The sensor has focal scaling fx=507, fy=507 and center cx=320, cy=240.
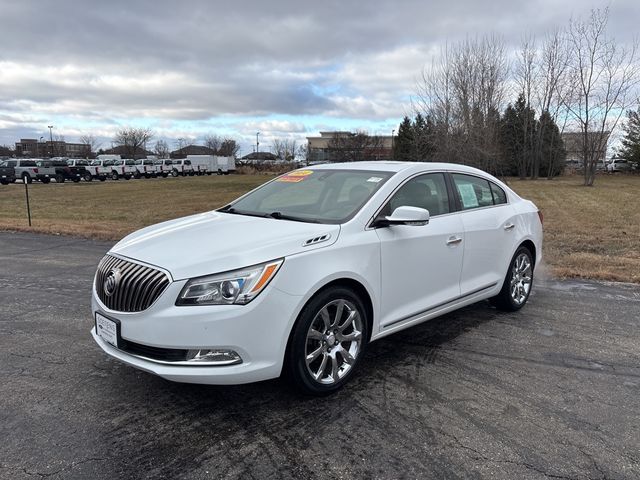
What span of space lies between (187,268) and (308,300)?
769 millimetres

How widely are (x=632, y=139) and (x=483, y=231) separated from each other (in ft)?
219

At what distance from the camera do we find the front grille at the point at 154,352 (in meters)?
2.98

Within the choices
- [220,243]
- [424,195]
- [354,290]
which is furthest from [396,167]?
[220,243]

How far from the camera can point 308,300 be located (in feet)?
10.5

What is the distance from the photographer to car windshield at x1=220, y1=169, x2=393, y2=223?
12.9 feet

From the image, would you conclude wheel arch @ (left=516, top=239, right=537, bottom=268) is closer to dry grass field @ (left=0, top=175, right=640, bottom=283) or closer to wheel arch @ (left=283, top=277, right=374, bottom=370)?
dry grass field @ (left=0, top=175, right=640, bottom=283)

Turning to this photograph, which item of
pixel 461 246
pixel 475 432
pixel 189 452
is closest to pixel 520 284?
pixel 461 246

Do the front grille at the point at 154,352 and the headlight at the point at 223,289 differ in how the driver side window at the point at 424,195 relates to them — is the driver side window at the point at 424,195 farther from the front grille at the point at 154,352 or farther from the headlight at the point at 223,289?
the front grille at the point at 154,352

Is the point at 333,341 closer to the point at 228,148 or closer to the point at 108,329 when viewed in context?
the point at 108,329

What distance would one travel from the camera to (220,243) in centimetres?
329

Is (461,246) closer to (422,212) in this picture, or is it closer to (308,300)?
(422,212)

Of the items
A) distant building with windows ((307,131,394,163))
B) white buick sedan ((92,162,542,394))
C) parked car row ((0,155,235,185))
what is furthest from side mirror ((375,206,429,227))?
distant building with windows ((307,131,394,163))

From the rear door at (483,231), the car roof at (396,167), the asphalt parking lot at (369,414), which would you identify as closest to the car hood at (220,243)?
Result: the asphalt parking lot at (369,414)

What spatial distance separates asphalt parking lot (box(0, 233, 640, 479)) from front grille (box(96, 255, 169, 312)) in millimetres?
685
